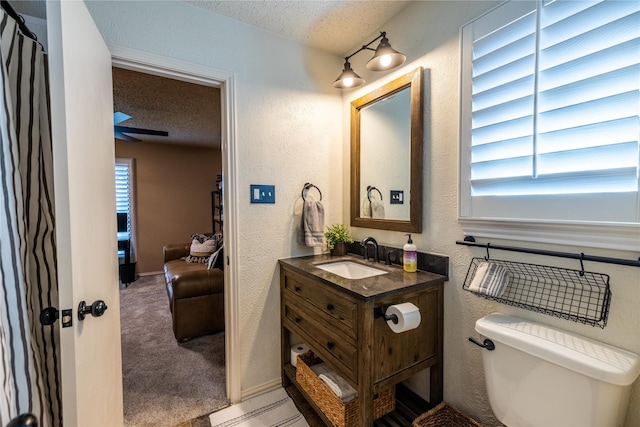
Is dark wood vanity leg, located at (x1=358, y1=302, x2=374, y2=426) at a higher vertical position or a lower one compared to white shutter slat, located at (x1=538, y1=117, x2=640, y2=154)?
lower

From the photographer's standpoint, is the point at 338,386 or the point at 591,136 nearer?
the point at 591,136

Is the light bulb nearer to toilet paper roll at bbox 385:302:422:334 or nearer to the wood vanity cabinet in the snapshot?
the wood vanity cabinet

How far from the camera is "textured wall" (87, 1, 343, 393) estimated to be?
5.28ft

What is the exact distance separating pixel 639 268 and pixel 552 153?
45 centimetres

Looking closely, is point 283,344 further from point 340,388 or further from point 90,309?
point 90,309

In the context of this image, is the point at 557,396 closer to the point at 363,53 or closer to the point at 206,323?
the point at 363,53

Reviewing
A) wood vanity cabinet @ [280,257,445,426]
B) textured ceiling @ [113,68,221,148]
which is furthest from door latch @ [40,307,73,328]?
textured ceiling @ [113,68,221,148]

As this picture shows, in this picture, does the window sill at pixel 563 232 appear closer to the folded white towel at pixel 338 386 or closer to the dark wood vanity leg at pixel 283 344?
the folded white towel at pixel 338 386

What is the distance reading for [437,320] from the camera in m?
1.43

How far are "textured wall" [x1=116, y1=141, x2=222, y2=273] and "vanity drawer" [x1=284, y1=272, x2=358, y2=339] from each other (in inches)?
162

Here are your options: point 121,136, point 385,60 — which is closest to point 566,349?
point 385,60

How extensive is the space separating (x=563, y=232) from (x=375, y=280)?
2.52 ft

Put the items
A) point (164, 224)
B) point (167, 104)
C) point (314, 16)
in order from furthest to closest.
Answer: point (164, 224)
point (167, 104)
point (314, 16)

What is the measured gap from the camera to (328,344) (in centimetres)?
140
